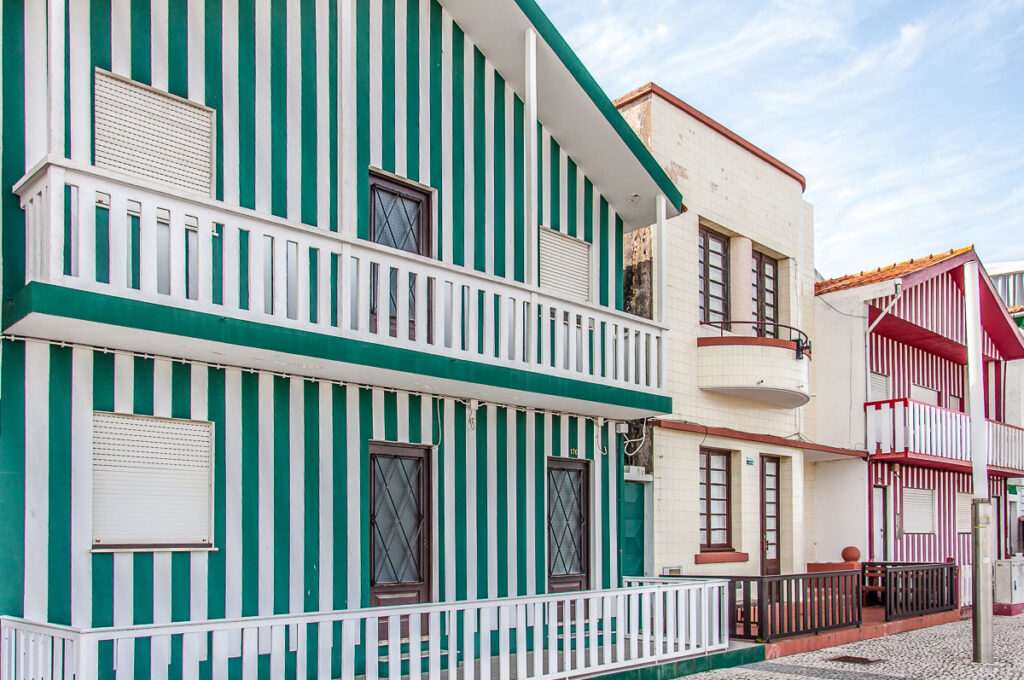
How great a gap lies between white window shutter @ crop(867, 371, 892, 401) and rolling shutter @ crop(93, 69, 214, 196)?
566 inches

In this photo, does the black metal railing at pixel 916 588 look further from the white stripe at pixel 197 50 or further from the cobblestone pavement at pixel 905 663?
the white stripe at pixel 197 50

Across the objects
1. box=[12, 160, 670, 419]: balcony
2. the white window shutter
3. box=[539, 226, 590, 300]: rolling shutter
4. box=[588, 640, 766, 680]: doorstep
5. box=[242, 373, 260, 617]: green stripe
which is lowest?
box=[588, 640, 766, 680]: doorstep

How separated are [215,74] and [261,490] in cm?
372

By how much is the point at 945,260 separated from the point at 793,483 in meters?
5.98

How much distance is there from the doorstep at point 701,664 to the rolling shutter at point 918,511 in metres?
9.95

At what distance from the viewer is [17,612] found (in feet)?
23.5

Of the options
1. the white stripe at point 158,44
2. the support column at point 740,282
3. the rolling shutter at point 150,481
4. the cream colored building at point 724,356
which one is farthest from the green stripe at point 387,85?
the support column at point 740,282

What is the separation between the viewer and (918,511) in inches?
829

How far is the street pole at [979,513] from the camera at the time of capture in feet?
41.4

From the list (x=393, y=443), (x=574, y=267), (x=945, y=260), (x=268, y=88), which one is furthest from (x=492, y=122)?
(x=945, y=260)

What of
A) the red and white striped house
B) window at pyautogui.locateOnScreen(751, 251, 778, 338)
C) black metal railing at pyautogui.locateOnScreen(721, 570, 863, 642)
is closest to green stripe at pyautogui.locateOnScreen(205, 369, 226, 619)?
black metal railing at pyautogui.locateOnScreen(721, 570, 863, 642)

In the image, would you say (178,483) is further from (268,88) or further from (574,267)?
(574,267)

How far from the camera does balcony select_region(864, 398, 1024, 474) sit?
60.4ft

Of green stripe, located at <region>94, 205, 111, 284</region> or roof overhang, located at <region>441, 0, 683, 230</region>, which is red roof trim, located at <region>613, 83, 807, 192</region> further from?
green stripe, located at <region>94, 205, 111, 284</region>
